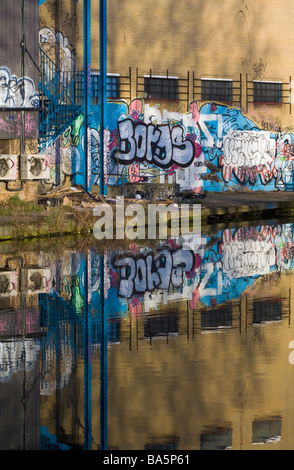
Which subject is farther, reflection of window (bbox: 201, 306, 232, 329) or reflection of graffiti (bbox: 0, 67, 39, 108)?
reflection of graffiti (bbox: 0, 67, 39, 108)

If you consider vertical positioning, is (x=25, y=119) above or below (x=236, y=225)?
above

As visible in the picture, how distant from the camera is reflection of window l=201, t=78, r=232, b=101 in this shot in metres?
38.3

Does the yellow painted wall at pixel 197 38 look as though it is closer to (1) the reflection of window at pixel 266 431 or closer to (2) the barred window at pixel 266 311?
(2) the barred window at pixel 266 311

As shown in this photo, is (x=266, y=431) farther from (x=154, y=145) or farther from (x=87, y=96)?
(x=154, y=145)

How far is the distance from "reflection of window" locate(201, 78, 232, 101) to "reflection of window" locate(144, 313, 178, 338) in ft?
98.4

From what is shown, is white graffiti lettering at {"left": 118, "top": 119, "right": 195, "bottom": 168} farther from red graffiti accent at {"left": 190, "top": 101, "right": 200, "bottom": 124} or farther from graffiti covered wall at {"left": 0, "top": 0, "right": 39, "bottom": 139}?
graffiti covered wall at {"left": 0, "top": 0, "right": 39, "bottom": 139}

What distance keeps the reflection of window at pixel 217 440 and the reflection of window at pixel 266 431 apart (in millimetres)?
153

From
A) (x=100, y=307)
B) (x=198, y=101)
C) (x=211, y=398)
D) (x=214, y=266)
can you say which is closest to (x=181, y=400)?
(x=211, y=398)

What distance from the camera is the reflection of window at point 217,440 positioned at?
5004mm

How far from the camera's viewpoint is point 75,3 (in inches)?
1357

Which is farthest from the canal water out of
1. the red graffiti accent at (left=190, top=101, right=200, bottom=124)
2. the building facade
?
the red graffiti accent at (left=190, top=101, right=200, bottom=124)

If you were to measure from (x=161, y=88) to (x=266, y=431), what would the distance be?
32638mm

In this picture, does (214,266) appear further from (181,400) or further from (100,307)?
(181,400)

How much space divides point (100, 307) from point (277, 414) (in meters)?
4.42
